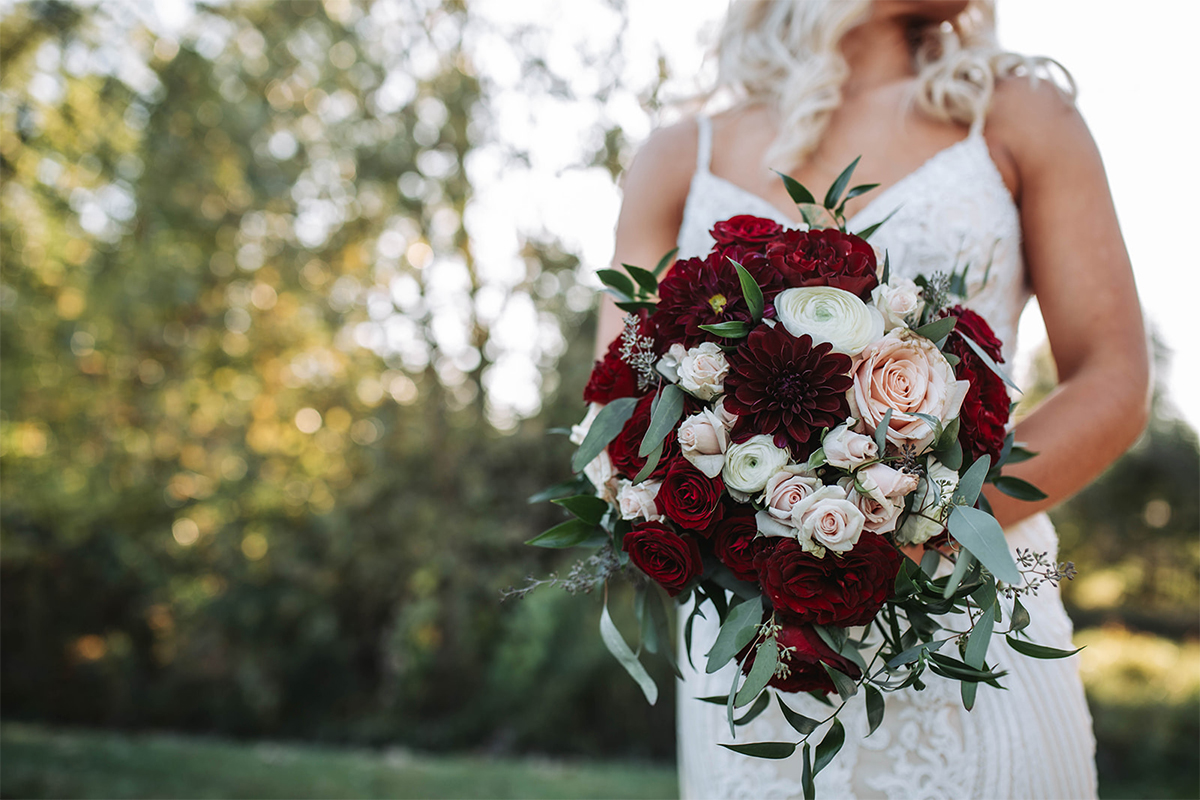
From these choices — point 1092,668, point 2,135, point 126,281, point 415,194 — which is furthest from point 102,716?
point 1092,668

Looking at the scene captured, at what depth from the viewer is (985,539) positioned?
1242 mm

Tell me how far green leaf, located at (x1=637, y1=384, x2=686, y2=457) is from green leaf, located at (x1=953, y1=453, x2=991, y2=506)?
457mm

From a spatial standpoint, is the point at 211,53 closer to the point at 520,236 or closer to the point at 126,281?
the point at 126,281

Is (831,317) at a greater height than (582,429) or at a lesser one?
greater

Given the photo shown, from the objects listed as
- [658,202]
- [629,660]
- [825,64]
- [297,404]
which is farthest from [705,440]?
[297,404]

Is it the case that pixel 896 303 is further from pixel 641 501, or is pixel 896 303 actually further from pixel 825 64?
pixel 825 64

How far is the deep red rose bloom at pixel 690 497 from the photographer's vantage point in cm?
139

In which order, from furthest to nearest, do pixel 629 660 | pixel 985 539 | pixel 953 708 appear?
pixel 953 708 → pixel 629 660 → pixel 985 539

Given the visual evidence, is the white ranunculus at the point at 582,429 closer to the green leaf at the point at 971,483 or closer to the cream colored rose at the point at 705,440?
the cream colored rose at the point at 705,440

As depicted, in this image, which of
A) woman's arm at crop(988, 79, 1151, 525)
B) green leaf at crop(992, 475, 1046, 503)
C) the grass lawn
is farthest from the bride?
the grass lawn

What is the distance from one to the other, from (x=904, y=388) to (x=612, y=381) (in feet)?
1.71

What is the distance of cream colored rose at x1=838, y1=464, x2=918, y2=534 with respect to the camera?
4.31 feet

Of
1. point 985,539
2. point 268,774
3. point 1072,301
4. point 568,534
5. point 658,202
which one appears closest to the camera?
point 985,539

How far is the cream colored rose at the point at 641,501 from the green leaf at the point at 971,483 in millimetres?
475
